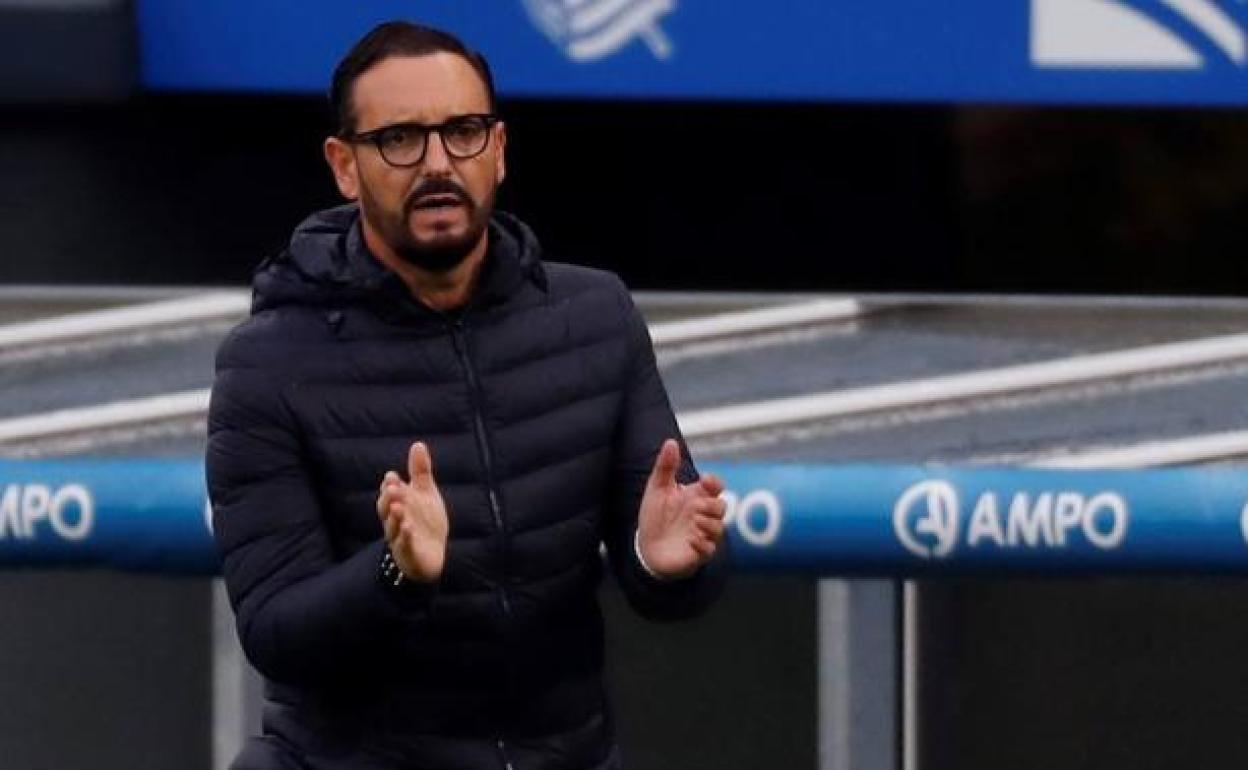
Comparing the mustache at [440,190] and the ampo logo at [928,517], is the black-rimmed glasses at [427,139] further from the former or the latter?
the ampo logo at [928,517]

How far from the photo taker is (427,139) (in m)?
3.17

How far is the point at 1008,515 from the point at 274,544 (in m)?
1.69

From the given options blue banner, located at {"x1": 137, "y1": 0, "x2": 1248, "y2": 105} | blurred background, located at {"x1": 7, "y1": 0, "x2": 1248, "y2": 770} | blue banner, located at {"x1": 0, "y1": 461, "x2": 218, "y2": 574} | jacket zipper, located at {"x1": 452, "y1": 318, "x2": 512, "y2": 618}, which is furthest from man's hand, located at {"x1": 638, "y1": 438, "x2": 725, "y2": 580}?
blue banner, located at {"x1": 137, "y1": 0, "x2": 1248, "y2": 105}

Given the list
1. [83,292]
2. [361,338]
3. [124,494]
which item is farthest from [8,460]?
[361,338]

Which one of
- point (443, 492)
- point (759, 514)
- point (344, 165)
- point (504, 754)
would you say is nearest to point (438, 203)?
point (344, 165)

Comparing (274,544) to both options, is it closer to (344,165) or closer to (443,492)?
(443,492)

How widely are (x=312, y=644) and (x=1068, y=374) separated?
2.52 meters

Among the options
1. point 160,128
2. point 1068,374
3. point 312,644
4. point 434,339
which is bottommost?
point 312,644

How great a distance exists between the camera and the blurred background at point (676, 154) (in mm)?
5938

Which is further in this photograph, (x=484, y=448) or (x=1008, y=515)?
(x=1008, y=515)

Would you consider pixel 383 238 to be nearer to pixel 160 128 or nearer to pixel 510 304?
pixel 510 304

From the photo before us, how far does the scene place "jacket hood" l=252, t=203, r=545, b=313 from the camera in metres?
3.26

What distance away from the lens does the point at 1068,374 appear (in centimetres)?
545

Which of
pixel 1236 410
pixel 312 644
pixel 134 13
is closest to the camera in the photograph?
pixel 312 644
